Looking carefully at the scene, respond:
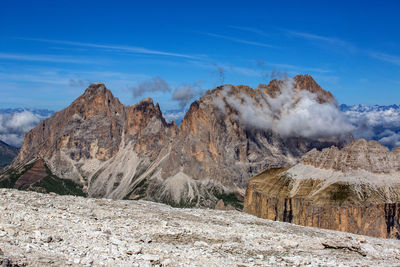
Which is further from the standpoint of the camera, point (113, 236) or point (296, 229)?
point (296, 229)

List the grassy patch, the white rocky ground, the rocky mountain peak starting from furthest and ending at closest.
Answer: the rocky mountain peak → the grassy patch → the white rocky ground

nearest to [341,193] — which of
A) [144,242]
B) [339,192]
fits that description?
[339,192]

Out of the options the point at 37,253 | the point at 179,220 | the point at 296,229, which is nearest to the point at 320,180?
the point at 296,229

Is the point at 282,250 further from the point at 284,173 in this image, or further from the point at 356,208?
the point at 284,173

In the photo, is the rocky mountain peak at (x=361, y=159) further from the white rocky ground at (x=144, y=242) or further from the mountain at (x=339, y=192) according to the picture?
the white rocky ground at (x=144, y=242)

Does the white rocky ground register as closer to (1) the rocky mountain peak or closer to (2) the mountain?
(2) the mountain

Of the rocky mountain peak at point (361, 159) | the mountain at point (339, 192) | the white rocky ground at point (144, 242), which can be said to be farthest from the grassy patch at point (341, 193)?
the white rocky ground at point (144, 242)

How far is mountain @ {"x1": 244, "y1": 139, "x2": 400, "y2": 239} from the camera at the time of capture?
101 m

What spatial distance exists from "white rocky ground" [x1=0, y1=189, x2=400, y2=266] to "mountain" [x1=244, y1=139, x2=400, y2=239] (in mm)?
58326

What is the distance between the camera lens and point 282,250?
128ft

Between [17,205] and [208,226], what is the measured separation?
20694 mm

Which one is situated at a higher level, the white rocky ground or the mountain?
the mountain

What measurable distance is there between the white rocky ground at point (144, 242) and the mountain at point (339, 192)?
2296 inches

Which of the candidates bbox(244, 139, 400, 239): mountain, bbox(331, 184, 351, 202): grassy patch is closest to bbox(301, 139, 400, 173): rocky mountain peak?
bbox(244, 139, 400, 239): mountain
